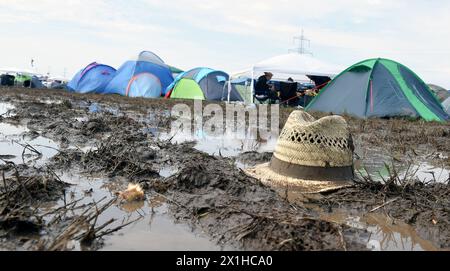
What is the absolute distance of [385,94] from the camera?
11156 millimetres

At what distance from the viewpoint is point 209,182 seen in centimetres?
336

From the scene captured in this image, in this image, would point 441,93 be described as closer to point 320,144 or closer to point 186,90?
point 186,90

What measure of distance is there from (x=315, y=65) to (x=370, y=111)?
435 cm

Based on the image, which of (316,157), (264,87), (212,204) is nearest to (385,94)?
(264,87)

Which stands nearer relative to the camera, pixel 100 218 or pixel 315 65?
pixel 100 218

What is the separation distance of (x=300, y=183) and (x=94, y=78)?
23.5 m

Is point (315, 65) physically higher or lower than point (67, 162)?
higher

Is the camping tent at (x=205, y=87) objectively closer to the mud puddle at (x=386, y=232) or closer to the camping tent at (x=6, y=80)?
the camping tent at (x=6, y=80)

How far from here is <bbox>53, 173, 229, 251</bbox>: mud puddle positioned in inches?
89.1

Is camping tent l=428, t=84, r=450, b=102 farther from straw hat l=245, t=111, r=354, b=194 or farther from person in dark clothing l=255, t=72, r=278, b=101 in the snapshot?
straw hat l=245, t=111, r=354, b=194

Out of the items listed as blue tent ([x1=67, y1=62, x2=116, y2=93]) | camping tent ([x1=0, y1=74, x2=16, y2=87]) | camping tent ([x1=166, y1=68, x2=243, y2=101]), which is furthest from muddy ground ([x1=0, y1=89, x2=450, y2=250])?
camping tent ([x1=0, y1=74, x2=16, y2=87])

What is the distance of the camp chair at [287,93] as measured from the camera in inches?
622
